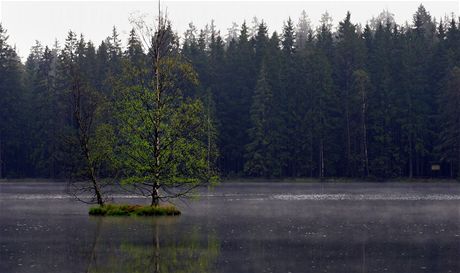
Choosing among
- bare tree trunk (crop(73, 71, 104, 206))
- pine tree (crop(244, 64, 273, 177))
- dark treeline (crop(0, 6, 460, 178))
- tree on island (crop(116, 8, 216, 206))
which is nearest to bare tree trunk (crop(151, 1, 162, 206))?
tree on island (crop(116, 8, 216, 206))

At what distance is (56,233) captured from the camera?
32.8 meters

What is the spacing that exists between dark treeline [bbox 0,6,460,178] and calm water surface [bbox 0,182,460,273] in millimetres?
57668

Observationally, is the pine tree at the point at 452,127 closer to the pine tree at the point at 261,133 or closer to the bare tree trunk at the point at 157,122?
the pine tree at the point at 261,133

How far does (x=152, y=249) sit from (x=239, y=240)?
4.40m

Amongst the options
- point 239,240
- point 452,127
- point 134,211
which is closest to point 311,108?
point 452,127

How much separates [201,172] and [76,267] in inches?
1033

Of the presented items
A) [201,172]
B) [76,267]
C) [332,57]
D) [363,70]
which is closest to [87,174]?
[201,172]

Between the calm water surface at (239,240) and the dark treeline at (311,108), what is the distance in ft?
189

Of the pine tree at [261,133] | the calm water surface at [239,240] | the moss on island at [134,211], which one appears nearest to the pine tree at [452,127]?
the pine tree at [261,133]

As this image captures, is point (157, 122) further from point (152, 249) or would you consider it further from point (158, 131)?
point (152, 249)

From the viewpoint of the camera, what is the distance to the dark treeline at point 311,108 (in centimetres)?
10625

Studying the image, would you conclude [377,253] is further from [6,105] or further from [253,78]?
[6,105]

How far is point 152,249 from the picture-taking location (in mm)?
26688

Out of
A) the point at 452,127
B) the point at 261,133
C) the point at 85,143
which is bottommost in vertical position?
the point at 85,143
